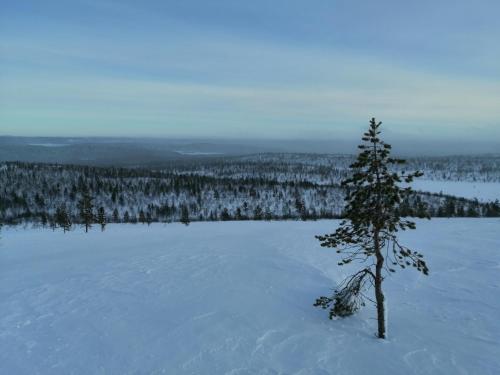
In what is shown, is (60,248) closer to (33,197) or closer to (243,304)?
(243,304)

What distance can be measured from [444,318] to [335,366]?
891 centimetres

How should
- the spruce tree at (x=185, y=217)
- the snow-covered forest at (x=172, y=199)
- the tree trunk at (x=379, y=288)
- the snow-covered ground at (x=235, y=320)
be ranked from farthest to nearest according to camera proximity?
the snow-covered forest at (x=172, y=199), the spruce tree at (x=185, y=217), the tree trunk at (x=379, y=288), the snow-covered ground at (x=235, y=320)

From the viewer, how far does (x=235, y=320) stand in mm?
16922

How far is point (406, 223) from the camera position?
12.7m

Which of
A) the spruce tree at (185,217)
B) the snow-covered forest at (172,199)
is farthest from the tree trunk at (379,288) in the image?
the snow-covered forest at (172,199)

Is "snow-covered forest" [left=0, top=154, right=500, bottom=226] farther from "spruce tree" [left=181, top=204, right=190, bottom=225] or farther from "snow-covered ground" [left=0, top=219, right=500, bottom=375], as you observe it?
"snow-covered ground" [left=0, top=219, right=500, bottom=375]

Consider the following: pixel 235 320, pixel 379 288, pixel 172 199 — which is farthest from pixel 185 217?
pixel 379 288

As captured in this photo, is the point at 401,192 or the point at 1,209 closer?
the point at 401,192

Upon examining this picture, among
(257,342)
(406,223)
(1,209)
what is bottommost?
(1,209)

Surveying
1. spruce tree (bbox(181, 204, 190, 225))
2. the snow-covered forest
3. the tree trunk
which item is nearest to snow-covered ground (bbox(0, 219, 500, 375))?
the tree trunk

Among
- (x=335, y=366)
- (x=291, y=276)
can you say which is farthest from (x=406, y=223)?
(x=291, y=276)

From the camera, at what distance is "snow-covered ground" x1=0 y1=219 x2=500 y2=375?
1330cm

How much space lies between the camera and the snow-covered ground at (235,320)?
1330cm

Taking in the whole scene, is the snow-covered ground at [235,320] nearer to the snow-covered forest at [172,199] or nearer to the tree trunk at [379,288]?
the tree trunk at [379,288]
